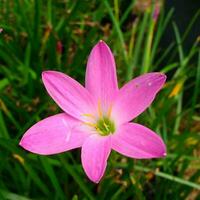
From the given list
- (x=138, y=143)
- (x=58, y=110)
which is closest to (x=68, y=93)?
(x=138, y=143)

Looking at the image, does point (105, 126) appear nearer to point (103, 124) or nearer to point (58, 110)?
point (103, 124)

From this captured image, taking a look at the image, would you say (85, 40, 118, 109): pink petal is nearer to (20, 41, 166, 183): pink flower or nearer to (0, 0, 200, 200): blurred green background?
(20, 41, 166, 183): pink flower

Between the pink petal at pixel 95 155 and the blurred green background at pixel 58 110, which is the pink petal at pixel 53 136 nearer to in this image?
the pink petal at pixel 95 155

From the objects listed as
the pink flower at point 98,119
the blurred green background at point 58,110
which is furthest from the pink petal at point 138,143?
the blurred green background at point 58,110

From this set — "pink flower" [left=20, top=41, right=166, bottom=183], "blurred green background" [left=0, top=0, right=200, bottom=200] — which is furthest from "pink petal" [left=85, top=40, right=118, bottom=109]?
"blurred green background" [left=0, top=0, right=200, bottom=200]

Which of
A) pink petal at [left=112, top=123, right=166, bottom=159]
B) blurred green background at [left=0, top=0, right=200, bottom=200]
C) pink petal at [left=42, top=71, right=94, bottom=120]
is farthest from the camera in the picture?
blurred green background at [left=0, top=0, right=200, bottom=200]

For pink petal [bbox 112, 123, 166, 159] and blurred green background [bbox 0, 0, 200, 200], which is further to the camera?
blurred green background [bbox 0, 0, 200, 200]
